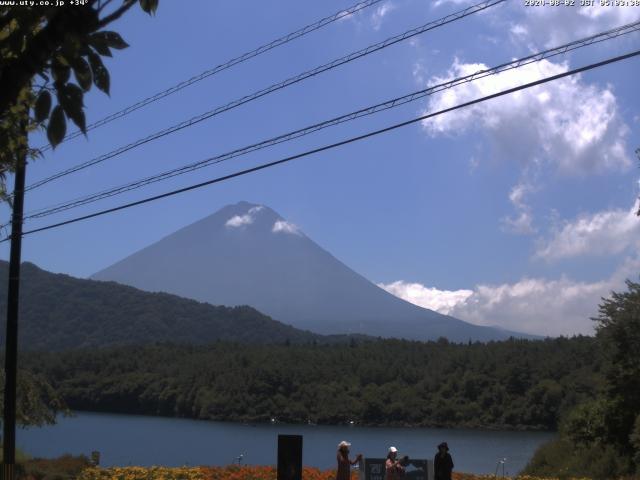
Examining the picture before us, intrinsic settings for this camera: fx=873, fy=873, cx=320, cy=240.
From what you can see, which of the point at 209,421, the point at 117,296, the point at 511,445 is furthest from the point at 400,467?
the point at 117,296

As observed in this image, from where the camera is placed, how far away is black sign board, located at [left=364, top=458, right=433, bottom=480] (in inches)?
549

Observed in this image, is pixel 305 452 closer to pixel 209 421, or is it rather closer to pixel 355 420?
pixel 355 420

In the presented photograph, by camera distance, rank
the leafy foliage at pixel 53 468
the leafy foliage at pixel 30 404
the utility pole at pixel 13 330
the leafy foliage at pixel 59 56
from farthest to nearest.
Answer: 1. the leafy foliage at pixel 30 404
2. the leafy foliage at pixel 53 468
3. the utility pole at pixel 13 330
4. the leafy foliage at pixel 59 56

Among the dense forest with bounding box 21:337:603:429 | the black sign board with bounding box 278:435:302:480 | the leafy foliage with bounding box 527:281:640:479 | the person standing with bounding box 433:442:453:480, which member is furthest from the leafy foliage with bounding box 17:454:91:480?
the dense forest with bounding box 21:337:603:429

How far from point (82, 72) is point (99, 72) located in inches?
2.8

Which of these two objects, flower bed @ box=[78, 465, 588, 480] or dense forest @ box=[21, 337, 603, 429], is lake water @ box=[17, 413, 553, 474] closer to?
dense forest @ box=[21, 337, 603, 429]

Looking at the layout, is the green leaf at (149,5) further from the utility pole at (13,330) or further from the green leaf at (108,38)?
the utility pole at (13,330)

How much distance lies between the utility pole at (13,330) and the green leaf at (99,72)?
11.6 metres

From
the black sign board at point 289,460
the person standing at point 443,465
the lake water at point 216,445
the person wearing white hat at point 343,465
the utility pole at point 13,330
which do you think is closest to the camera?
the black sign board at point 289,460

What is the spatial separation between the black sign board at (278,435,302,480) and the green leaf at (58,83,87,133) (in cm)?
753

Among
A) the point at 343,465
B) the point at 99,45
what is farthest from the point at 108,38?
the point at 343,465

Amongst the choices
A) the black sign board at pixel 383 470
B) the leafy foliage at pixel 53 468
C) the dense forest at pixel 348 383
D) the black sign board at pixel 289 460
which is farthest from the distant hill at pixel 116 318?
the black sign board at pixel 289 460

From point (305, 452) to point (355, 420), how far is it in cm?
3411

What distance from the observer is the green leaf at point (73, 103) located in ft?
11.1
